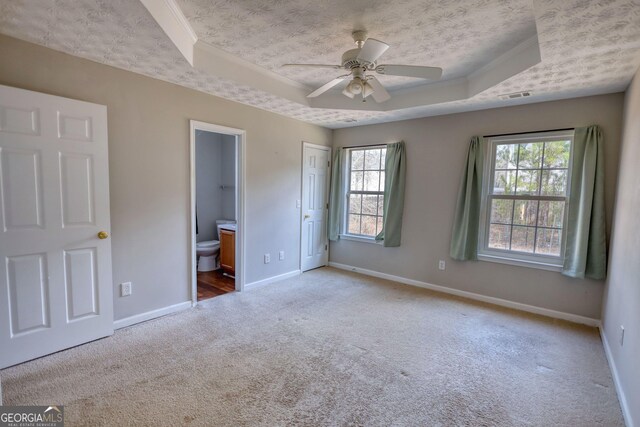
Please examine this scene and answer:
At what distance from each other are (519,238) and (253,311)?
3238 mm

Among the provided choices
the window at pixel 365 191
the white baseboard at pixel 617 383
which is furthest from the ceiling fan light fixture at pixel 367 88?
the white baseboard at pixel 617 383

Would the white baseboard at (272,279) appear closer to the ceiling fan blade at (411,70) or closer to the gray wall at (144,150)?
the gray wall at (144,150)

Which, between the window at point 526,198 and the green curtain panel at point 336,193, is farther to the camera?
the green curtain panel at point 336,193

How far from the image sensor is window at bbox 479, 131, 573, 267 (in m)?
3.33

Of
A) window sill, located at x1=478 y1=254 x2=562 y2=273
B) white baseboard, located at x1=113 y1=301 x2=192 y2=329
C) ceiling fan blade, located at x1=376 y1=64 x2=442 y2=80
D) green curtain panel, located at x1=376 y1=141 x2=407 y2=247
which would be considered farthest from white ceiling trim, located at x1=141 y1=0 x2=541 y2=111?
white baseboard, located at x1=113 y1=301 x2=192 y2=329

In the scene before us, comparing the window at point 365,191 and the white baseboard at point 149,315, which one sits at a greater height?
the window at point 365,191

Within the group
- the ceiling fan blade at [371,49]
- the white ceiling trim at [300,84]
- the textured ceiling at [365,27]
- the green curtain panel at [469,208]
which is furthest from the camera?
the green curtain panel at [469,208]

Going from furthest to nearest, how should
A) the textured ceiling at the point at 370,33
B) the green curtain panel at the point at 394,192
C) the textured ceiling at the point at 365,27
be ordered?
1. the green curtain panel at the point at 394,192
2. the textured ceiling at the point at 365,27
3. the textured ceiling at the point at 370,33

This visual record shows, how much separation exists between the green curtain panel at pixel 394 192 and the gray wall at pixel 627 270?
2.24m

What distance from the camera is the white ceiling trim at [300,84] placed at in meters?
2.17

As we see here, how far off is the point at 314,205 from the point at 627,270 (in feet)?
12.0

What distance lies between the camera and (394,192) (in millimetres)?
4391

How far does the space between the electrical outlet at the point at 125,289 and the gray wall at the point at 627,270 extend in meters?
3.76

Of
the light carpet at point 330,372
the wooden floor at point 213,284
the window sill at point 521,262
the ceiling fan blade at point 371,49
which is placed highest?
the ceiling fan blade at point 371,49
